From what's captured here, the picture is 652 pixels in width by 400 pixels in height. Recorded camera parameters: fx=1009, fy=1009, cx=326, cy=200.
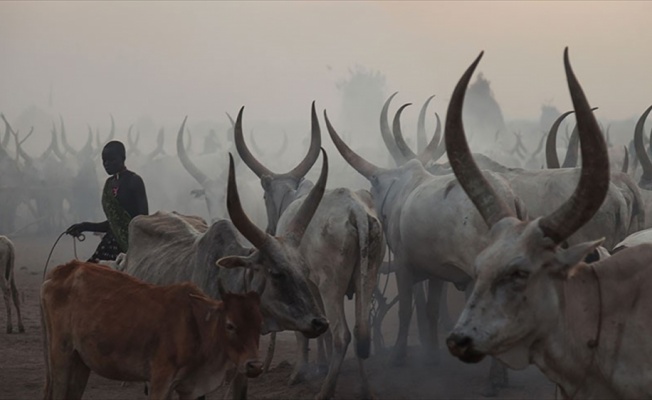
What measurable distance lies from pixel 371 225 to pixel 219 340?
8.73 ft

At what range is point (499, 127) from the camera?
36.2 meters

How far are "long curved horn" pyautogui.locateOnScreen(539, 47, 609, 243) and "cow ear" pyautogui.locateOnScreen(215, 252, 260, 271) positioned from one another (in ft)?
5.59

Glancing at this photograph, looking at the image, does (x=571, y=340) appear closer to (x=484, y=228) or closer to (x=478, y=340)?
(x=478, y=340)

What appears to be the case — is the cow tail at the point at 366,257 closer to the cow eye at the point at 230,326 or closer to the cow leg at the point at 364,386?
the cow leg at the point at 364,386

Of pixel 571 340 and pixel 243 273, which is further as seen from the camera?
pixel 243 273

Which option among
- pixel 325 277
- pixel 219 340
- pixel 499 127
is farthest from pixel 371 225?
pixel 499 127

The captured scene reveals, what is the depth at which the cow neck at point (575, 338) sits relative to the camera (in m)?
4.05

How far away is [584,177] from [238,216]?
1.82m

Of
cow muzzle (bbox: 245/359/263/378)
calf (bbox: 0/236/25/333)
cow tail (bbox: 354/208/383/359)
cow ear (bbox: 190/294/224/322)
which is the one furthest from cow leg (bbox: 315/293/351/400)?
calf (bbox: 0/236/25/333)

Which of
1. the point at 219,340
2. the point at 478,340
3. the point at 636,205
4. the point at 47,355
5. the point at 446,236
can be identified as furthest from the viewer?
the point at 636,205

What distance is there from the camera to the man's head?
7.48 m

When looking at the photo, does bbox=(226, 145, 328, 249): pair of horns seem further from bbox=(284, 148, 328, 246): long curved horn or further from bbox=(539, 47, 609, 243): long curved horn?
bbox=(539, 47, 609, 243): long curved horn

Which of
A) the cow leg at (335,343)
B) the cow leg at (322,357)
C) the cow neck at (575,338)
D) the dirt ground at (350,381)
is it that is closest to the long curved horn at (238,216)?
the cow neck at (575,338)

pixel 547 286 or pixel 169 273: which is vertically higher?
pixel 547 286
